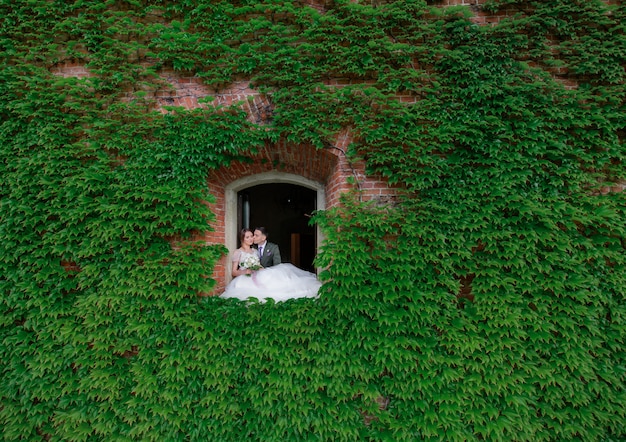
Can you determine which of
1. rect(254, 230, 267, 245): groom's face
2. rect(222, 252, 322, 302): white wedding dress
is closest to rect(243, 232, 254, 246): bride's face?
rect(254, 230, 267, 245): groom's face

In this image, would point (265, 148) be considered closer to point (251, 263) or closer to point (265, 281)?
point (251, 263)

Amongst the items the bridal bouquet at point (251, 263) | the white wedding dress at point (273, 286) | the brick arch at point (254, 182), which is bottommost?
the white wedding dress at point (273, 286)

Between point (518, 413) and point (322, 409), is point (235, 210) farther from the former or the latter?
point (518, 413)

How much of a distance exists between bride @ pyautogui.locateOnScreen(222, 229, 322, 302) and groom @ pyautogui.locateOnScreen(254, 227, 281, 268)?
23 cm

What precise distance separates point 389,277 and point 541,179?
2045mm

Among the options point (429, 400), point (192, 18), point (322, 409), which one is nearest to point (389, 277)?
point (429, 400)

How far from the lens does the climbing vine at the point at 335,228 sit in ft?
9.73

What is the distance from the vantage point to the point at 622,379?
9.78 ft

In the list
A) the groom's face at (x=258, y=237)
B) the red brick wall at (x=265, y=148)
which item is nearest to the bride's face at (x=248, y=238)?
the groom's face at (x=258, y=237)

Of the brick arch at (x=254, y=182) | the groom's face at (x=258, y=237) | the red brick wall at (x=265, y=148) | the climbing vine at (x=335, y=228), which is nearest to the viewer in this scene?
the climbing vine at (x=335, y=228)

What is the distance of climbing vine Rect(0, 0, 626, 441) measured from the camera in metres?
2.96

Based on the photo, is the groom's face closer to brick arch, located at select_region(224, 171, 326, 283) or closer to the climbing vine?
brick arch, located at select_region(224, 171, 326, 283)

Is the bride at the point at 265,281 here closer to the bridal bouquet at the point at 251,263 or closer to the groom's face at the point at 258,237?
the bridal bouquet at the point at 251,263

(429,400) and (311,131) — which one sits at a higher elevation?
(311,131)
